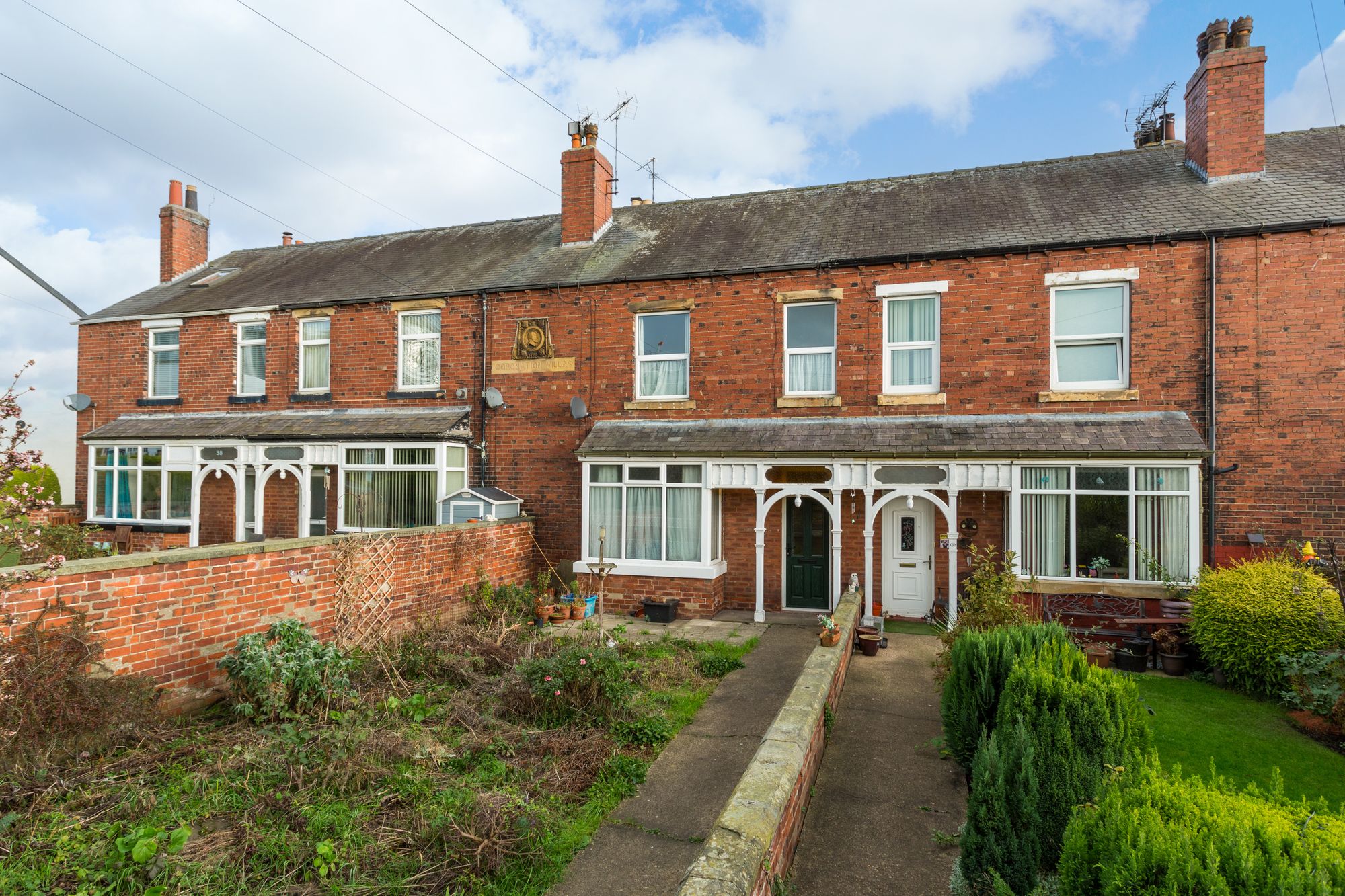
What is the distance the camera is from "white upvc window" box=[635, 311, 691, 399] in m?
12.5

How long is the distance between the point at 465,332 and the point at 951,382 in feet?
29.5

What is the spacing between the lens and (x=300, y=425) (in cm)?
1383

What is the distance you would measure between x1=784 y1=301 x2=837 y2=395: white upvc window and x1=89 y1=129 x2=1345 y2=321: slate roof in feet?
2.65

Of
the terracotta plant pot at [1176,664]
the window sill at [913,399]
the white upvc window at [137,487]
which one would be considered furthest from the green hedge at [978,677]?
the white upvc window at [137,487]

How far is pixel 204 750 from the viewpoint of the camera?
5145mm

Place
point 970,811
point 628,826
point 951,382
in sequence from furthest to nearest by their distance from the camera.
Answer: point 951,382, point 628,826, point 970,811

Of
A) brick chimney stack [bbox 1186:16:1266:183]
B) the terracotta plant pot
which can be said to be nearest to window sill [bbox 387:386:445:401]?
the terracotta plant pot

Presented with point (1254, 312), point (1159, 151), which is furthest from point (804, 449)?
point (1159, 151)

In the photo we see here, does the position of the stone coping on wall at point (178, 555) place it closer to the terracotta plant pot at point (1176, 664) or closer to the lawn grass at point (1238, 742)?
the lawn grass at point (1238, 742)

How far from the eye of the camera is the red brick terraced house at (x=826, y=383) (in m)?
9.80

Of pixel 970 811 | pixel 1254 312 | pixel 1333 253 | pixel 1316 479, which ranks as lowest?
pixel 970 811

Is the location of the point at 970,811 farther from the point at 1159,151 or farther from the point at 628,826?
the point at 1159,151

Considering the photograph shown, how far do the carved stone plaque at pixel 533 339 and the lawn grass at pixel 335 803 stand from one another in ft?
25.8

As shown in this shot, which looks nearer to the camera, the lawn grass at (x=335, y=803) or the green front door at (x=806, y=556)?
the lawn grass at (x=335, y=803)
